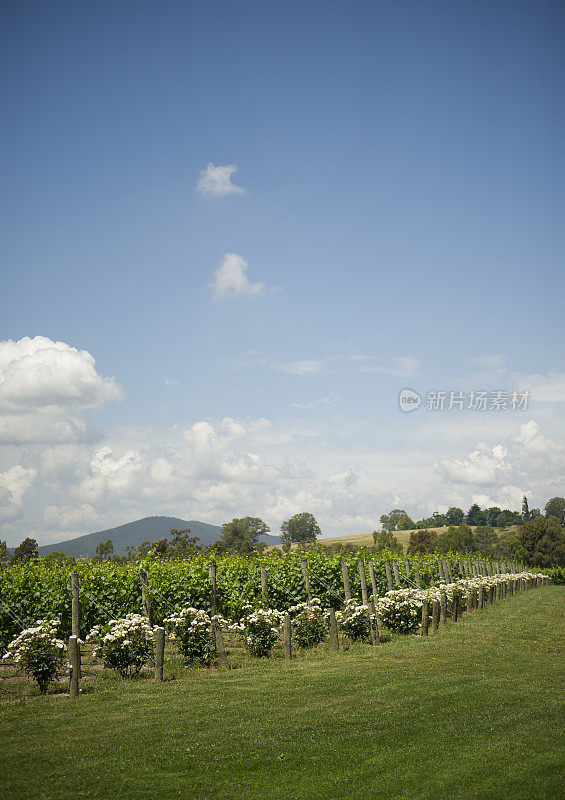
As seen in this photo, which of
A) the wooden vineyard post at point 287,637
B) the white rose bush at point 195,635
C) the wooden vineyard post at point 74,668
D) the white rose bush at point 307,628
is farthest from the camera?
the white rose bush at point 307,628

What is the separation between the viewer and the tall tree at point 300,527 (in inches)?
4763

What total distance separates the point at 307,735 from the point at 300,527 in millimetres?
114488

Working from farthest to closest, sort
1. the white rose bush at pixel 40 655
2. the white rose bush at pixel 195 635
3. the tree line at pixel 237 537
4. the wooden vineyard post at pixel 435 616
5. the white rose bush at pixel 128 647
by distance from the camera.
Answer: the tree line at pixel 237 537, the wooden vineyard post at pixel 435 616, the white rose bush at pixel 195 635, the white rose bush at pixel 128 647, the white rose bush at pixel 40 655

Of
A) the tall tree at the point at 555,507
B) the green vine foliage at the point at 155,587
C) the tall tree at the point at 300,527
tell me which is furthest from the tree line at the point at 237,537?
the tall tree at the point at 555,507

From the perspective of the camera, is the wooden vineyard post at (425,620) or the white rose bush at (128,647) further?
the wooden vineyard post at (425,620)

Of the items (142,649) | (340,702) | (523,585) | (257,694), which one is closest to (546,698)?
(340,702)

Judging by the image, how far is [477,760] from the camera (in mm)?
7191

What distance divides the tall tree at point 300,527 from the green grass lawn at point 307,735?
108385 millimetres

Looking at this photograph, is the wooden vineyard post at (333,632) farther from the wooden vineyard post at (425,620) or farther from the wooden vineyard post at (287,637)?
Result: the wooden vineyard post at (425,620)

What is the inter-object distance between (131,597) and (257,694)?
8.64 meters

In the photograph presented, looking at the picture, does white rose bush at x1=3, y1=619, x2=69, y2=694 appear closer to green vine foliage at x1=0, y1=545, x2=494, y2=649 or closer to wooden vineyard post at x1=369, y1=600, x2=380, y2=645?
green vine foliage at x1=0, y1=545, x2=494, y2=649

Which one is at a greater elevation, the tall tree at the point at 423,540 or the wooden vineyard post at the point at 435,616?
the wooden vineyard post at the point at 435,616

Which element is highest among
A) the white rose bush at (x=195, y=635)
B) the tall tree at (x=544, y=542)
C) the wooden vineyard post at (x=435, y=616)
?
the white rose bush at (x=195, y=635)

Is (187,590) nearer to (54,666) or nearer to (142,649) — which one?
(142,649)
